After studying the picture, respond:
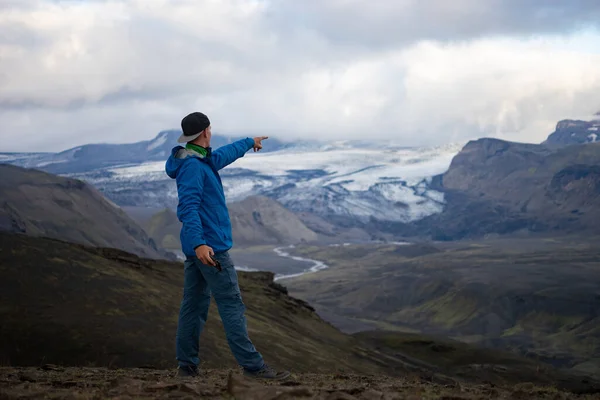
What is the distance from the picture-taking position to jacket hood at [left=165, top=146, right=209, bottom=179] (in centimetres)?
891

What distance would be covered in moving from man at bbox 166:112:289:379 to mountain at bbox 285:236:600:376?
157 ft

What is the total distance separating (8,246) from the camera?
2264 centimetres

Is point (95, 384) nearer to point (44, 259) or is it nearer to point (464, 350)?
point (44, 259)


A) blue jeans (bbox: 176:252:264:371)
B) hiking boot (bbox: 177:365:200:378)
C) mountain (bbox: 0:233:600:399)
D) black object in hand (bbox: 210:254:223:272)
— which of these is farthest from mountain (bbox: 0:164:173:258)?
black object in hand (bbox: 210:254:223:272)

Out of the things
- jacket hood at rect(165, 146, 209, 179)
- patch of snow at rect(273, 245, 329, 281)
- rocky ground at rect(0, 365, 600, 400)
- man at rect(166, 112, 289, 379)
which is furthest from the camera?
patch of snow at rect(273, 245, 329, 281)

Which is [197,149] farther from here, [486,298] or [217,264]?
[486,298]

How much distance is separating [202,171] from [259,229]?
172791 millimetres

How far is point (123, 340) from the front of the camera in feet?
59.3

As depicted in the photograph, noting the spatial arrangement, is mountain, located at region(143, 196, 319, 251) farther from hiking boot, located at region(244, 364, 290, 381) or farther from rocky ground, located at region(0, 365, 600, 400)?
rocky ground, located at region(0, 365, 600, 400)

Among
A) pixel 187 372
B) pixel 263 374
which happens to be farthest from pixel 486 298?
pixel 263 374

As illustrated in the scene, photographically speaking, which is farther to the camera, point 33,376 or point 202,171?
point 33,376

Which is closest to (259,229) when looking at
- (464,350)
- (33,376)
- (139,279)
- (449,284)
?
(449,284)

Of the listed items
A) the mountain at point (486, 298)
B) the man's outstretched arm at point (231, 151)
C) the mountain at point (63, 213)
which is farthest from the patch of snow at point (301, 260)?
the man's outstretched arm at point (231, 151)

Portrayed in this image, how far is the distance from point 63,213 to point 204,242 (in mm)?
84511
